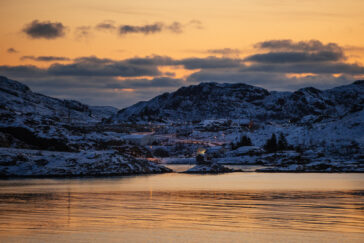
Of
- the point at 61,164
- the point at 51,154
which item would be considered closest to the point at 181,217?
the point at 61,164

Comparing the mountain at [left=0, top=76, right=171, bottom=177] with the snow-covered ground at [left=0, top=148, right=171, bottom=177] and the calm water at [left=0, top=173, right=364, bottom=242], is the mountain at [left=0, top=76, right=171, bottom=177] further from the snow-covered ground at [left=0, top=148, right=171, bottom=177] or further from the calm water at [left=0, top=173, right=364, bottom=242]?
the calm water at [left=0, top=173, right=364, bottom=242]

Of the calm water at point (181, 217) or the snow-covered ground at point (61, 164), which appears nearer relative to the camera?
the calm water at point (181, 217)

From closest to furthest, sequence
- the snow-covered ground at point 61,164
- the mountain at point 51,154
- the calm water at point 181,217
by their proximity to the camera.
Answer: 1. the calm water at point 181,217
2. the snow-covered ground at point 61,164
3. the mountain at point 51,154

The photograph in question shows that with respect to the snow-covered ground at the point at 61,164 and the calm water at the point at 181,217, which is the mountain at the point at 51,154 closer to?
the snow-covered ground at the point at 61,164

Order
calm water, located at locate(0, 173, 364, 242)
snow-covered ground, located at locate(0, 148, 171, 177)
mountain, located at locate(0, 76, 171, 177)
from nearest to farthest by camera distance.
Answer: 1. calm water, located at locate(0, 173, 364, 242)
2. snow-covered ground, located at locate(0, 148, 171, 177)
3. mountain, located at locate(0, 76, 171, 177)

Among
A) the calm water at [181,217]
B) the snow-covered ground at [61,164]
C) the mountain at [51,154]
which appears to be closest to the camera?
the calm water at [181,217]

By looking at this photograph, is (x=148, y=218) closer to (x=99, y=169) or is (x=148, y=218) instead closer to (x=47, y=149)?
(x=99, y=169)

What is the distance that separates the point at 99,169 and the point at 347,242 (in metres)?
91.8

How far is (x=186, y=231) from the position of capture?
38.4 meters

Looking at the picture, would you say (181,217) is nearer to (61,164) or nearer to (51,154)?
(61,164)

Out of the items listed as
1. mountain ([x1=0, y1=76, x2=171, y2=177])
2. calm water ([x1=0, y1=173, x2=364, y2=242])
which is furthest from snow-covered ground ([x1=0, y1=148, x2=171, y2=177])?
calm water ([x1=0, y1=173, x2=364, y2=242])

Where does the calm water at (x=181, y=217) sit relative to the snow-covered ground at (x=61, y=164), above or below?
below

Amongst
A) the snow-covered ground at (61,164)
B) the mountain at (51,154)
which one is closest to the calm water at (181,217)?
the snow-covered ground at (61,164)

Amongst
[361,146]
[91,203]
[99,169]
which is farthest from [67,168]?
[361,146]
